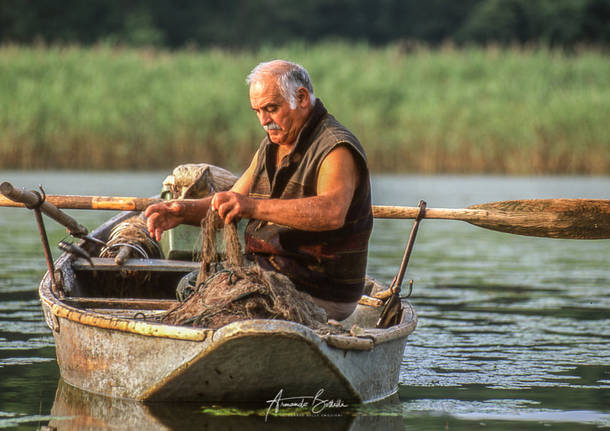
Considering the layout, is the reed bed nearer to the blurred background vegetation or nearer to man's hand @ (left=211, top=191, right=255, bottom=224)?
the blurred background vegetation

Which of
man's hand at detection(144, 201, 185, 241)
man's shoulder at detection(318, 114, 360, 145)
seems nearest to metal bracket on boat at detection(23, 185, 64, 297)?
man's hand at detection(144, 201, 185, 241)

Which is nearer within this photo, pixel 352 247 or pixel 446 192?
pixel 352 247

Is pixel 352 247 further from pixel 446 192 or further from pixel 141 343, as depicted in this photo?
pixel 446 192

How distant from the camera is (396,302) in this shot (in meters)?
5.86

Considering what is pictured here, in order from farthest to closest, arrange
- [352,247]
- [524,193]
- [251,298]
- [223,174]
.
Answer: [524,193], [223,174], [352,247], [251,298]

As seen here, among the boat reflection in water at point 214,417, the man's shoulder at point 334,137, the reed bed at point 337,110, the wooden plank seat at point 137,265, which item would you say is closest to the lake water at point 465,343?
the boat reflection in water at point 214,417

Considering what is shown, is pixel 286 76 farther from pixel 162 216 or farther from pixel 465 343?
pixel 465 343

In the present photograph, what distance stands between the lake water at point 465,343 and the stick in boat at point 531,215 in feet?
2.13

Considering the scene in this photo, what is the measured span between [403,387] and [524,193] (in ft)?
34.0

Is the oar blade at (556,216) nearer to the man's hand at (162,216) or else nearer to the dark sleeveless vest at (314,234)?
the dark sleeveless vest at (314,234)

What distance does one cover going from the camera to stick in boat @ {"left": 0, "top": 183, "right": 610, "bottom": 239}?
253 inches

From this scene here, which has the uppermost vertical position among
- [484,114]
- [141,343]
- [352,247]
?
[484,114]

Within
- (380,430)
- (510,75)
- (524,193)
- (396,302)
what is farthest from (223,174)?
(510,75)

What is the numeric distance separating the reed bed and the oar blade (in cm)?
1061
